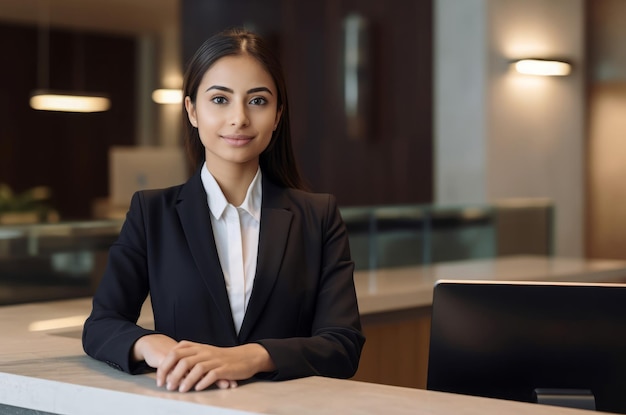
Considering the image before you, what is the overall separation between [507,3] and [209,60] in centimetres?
648

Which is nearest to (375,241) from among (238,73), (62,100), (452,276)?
(452,276)

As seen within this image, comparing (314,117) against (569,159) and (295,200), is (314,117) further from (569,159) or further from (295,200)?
(295,200)

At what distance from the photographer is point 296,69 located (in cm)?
926

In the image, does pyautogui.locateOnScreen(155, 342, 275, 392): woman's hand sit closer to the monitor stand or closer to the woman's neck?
the woman's neck

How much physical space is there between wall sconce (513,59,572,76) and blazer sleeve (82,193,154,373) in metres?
6.40

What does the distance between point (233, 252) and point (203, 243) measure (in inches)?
2.8

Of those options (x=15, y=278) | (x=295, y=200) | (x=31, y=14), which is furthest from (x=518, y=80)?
(x=31, y=14)

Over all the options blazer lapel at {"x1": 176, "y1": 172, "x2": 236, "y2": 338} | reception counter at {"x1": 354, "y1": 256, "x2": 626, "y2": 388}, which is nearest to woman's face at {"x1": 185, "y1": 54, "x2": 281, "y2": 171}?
blazer lapel at {"x1": 176, "y1": 172, "x2": 236, "y2": 338}

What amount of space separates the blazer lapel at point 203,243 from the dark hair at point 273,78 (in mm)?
106

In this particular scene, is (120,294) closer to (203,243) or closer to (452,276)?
(203,243)

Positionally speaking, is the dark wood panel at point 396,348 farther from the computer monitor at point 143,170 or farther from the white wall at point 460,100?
the computer monitor at point 143,170

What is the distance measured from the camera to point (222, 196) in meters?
2.03

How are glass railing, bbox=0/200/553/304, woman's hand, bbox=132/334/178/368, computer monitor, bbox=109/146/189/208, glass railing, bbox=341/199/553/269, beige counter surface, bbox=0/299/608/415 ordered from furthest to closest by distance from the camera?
computer monitor, bbox=109/146/189/208
glass railing, bbox=341/199/553/269
glass railing, bbox=0/200/553/304
woman's hand, bbox=132/334/178/368
beige counter surface, bbox=0/299/608/415

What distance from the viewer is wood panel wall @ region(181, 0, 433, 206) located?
27.9 ft
